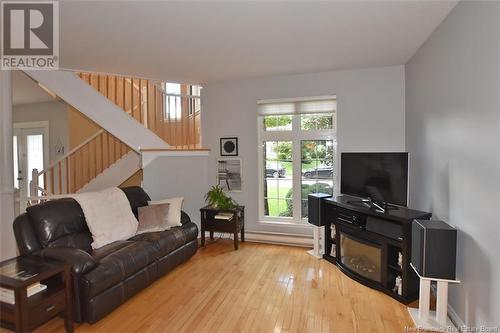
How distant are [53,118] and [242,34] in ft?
17.2

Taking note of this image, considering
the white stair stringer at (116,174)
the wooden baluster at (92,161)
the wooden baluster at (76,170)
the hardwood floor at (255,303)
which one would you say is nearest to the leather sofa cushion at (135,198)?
the hardwood floor at (255,303)

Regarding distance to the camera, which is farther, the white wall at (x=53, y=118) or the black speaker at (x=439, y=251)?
the white wall at (x=53, y=118)

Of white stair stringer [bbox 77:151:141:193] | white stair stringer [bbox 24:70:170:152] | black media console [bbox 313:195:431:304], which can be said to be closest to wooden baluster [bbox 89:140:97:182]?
white stair stringer [bbox 77:151:141:193]

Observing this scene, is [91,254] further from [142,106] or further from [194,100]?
[194,100]

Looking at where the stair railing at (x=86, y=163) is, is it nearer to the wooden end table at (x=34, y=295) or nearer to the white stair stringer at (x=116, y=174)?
the white stair stringer at (x=116, y=174)

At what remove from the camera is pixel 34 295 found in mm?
2043

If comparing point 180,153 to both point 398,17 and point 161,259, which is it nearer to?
point 161,259

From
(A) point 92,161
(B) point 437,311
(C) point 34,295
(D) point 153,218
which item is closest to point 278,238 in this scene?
(D) point 153,218

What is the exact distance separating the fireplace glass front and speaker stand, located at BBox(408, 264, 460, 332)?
1.83ft

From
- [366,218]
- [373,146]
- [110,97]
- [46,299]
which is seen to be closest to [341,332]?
[366,218]

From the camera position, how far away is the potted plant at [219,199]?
4.24 metres

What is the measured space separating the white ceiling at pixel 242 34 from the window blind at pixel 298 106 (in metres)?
0.44

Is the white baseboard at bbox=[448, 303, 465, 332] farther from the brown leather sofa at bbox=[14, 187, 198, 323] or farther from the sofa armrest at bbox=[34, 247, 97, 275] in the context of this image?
the sofa armrest at bbox=[34, 247, 97, 275]

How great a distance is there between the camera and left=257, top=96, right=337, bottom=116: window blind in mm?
4090
